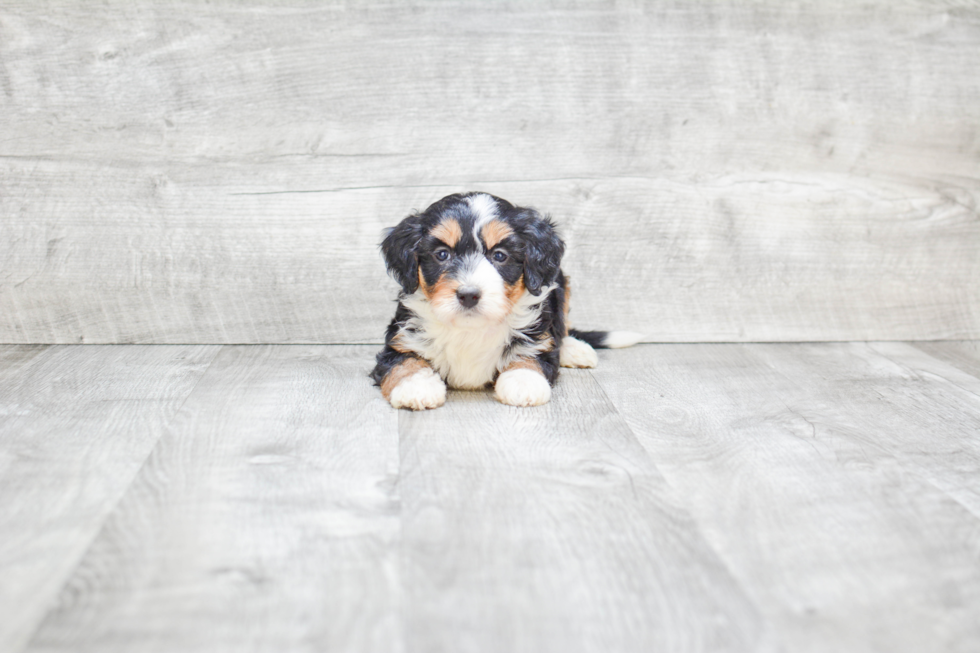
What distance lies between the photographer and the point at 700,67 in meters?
3.63

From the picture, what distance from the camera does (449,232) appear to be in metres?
2.74

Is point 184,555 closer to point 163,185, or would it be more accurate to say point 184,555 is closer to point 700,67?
point 163,185

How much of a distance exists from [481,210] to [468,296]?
A: 1.11 ft

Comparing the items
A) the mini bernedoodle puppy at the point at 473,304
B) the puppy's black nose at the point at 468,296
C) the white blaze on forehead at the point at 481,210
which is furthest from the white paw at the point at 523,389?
the white blaze on forehead at the point at 481,210

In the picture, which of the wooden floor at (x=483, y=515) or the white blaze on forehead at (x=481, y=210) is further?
the white blaze on forehead at (x=481, y=210)

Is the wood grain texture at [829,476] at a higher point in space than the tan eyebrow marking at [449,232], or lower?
lower

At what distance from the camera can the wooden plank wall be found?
3.46 m

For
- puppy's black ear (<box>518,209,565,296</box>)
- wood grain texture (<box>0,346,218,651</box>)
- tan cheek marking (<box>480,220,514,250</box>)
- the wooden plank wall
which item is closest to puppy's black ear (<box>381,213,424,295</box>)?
tan cheek marking (<box>480,220,514,250</box>)

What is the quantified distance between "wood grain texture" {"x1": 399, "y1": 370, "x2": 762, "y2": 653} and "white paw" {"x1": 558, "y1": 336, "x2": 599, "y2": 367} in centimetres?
76

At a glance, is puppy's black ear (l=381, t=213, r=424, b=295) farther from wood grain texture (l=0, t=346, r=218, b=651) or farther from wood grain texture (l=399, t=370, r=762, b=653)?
wood grain texture (l=0, t=346, r=218, b=651)

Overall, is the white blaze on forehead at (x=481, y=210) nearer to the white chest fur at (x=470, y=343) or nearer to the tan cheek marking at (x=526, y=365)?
the white chest fur at (x=470, y=343)

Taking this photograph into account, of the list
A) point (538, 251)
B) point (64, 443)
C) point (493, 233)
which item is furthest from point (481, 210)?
point (64, 443)

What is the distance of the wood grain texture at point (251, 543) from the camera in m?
1.57

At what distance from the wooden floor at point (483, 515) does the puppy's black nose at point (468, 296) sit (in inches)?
15.3
